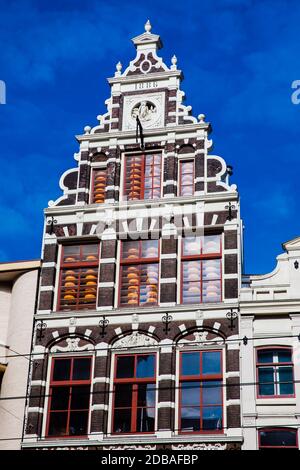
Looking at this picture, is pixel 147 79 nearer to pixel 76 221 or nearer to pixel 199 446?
pixel 76 221

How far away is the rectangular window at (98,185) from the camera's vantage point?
2927cm

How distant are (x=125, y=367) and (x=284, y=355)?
16.1 ft

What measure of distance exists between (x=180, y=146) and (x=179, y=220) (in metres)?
2.87

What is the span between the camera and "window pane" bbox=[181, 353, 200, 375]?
84.6 ft

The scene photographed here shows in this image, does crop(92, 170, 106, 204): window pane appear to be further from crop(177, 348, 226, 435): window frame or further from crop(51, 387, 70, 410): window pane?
crop(51, 387, 70, 410): window pane

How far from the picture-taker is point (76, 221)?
28.9m

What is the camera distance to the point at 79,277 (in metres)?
28.2

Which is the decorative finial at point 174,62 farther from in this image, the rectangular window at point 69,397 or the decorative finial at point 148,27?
the rectangular window at point 69,397

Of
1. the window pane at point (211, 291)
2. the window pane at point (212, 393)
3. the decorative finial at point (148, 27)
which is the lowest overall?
the window pane at point (212, 393)

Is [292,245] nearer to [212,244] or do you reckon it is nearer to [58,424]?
[212,244]

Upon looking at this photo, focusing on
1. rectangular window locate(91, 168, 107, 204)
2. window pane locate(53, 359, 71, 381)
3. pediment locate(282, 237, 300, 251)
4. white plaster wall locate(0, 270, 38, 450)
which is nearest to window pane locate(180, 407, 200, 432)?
window pane locate(53, 359, 71, 381)

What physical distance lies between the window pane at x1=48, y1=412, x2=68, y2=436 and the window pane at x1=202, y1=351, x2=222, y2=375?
179 inches

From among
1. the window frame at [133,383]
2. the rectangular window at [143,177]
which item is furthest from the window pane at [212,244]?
the window frame at [133,383]
